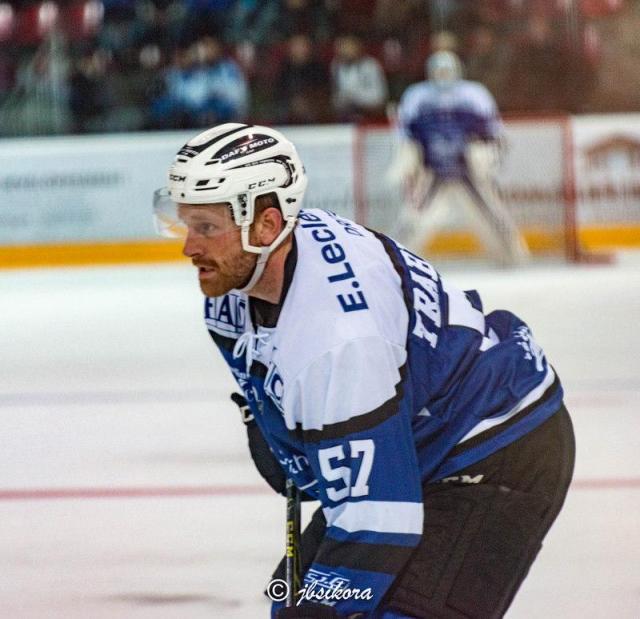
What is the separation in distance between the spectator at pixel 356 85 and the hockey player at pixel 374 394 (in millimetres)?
9102

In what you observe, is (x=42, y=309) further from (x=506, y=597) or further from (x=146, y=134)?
(x=506, y=597)

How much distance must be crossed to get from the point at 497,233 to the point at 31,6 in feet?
15.7

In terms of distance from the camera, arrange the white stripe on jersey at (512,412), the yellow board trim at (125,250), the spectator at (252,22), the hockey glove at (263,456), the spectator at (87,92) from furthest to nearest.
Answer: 1. the spectator at (252,22)
2. the spectator at (87,92)
3. the yellow board trim at (125,250)
4. the hockey glove at (263,456)
5. the white stripe on jersey at (512,412)

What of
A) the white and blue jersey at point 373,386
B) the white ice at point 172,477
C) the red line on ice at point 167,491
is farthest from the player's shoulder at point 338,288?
the red line on ice at point 167,491

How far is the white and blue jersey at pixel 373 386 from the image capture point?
5.92ft

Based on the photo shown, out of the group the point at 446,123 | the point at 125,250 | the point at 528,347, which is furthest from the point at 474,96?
the point at 528,347

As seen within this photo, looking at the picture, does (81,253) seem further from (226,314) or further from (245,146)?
(245,146)

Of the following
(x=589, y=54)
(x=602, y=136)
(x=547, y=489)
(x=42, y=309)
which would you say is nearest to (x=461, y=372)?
(x=547, y=489)

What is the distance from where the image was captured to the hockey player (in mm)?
1812

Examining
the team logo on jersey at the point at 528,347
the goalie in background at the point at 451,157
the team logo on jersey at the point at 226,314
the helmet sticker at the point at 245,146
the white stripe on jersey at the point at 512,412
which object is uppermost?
the helmet sticker at the point at 245,146

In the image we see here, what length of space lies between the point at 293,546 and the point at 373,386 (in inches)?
18.0

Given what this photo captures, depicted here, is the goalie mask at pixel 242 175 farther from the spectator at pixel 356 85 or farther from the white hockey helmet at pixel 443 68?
the spectator at pixel 356 85

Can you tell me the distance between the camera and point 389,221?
406 inches

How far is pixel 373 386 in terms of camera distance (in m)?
1.79
